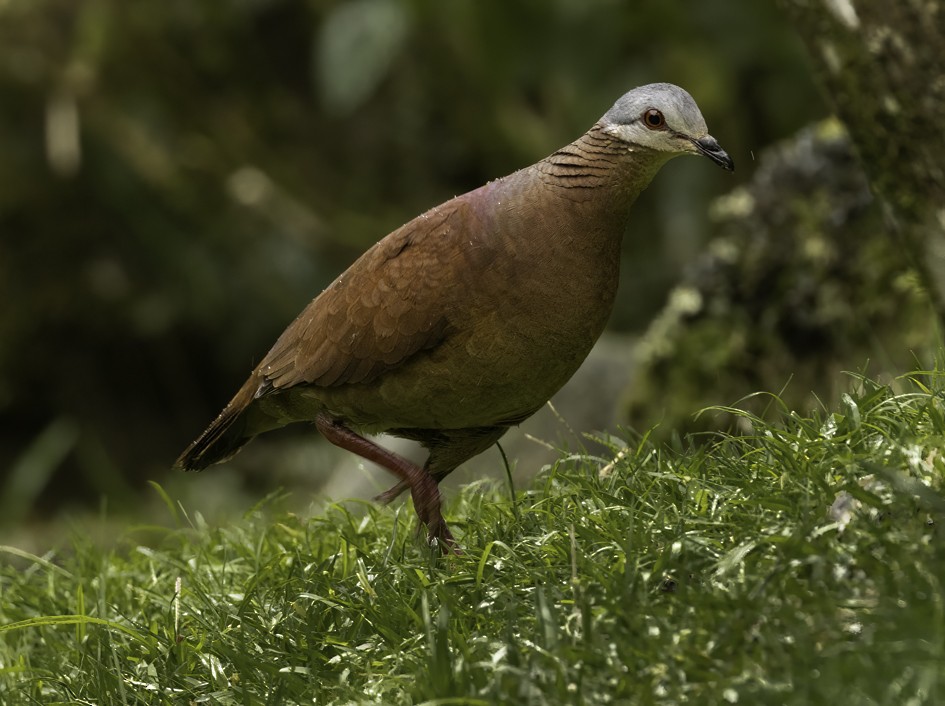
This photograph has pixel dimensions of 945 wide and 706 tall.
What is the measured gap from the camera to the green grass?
8.23ft

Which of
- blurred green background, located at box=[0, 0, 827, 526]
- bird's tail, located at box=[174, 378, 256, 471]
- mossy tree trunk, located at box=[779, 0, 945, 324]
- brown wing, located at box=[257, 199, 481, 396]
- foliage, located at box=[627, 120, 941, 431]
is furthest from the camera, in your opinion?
blurred green background, located at box=[0, 0, 827, 526]

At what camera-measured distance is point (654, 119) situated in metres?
3.47

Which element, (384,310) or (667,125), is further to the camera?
(384,310)

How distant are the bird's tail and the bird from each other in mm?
400

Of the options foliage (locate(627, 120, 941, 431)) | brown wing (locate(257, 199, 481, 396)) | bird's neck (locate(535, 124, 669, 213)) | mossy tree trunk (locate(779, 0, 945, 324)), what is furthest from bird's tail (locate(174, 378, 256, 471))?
mossy tree trunk (locate(779, 0, 945, 324))

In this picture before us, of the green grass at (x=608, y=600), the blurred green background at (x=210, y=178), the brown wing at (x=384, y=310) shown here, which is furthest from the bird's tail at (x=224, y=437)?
the blurred green background at (x=210, y=178)

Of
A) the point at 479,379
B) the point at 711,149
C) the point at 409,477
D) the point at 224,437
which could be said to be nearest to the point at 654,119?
the point at 711,149

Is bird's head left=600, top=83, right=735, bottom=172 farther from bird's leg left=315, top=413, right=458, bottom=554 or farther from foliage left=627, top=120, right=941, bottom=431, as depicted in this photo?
foliage left=627, top=120, right=941, bottom=431

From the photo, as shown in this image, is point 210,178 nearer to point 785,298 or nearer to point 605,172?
point 785,298

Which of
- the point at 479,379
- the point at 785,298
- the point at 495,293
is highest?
the point at 495,293

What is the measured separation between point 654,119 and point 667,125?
0.04 metres

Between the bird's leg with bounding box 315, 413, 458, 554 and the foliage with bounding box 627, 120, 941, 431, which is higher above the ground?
the bird's leg with bounding box 315, 413, 458, 554

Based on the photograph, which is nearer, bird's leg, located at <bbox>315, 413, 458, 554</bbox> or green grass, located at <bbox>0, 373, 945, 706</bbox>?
green grass, located at <bbox>0, 373, 945, 706</bbox>

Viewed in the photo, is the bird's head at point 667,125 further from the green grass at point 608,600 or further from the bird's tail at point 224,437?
the bird's tail at point 224,437
